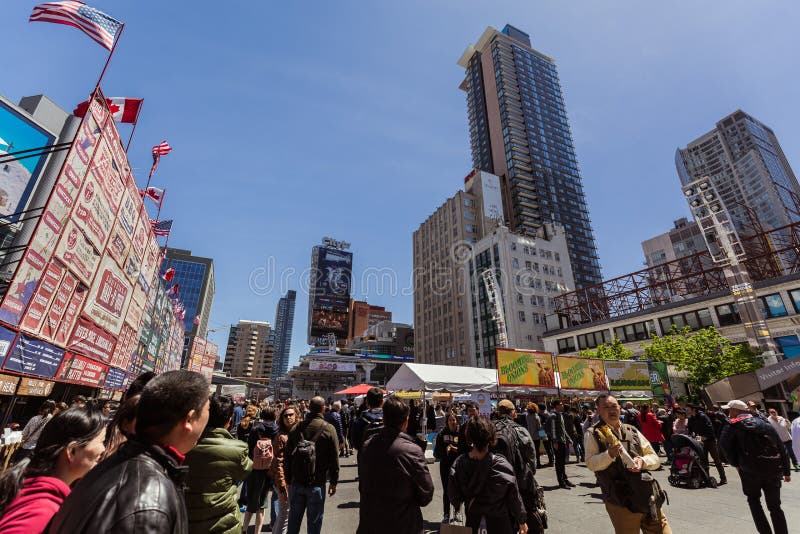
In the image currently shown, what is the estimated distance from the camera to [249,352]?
619ft

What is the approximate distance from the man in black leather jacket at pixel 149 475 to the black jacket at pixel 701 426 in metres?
14.1

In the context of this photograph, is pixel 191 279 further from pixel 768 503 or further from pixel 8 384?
pixel 768 503

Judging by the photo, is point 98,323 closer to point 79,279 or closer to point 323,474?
point 79,279

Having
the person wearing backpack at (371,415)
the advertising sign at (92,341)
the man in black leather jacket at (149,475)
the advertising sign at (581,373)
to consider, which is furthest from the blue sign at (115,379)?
the advertising sign at (581,373)

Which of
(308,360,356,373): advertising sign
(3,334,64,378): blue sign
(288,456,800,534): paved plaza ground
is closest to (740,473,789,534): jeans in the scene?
(288,456,800,534): paved plaza ground

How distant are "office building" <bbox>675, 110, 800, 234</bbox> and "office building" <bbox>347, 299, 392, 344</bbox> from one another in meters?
126

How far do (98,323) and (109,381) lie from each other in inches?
136

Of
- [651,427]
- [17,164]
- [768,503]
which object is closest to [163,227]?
[17,164]

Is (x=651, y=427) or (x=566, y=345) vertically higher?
(x=566, y=345)

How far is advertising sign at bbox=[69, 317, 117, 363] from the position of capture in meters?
16.4

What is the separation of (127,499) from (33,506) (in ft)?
2.91

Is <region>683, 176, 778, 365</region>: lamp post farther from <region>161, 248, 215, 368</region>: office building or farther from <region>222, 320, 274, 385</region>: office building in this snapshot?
<region>222, 320, 274, 385</region>: office building

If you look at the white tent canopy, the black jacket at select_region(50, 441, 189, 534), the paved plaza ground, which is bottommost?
the paved plaza ground

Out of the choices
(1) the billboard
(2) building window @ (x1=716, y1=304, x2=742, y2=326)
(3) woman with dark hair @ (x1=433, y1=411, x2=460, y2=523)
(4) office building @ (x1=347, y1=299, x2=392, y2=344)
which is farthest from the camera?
(4) office building @ (x1=347, y1=299, x2=392, y2=344)
